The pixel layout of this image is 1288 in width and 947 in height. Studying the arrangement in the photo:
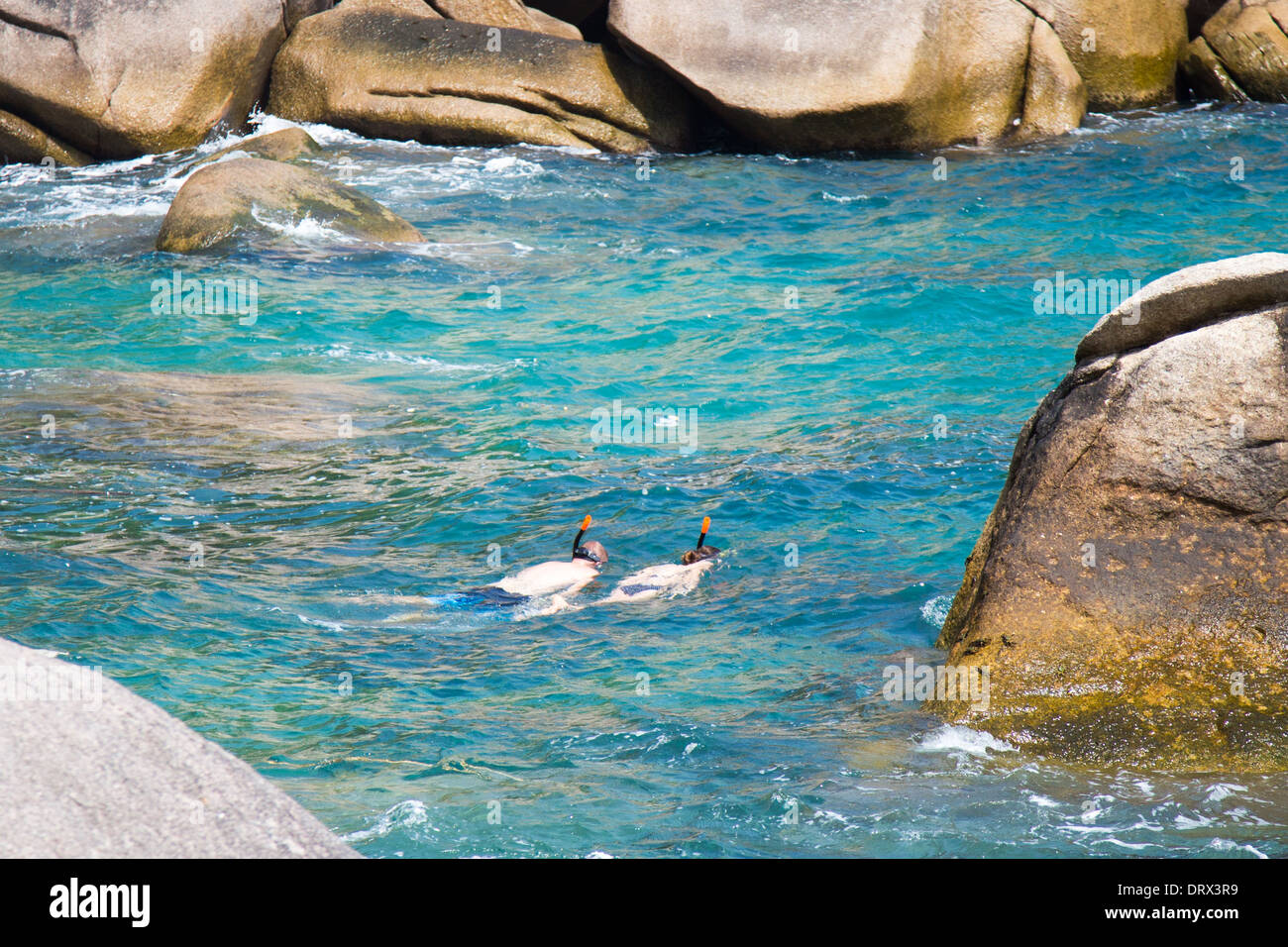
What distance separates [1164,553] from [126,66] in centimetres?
1565

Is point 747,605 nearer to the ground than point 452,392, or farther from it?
nearer to the ground

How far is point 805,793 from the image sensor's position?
199 inches

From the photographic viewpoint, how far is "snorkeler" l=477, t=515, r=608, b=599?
7.37 m

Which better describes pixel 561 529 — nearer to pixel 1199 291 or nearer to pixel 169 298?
pixel 1199 291

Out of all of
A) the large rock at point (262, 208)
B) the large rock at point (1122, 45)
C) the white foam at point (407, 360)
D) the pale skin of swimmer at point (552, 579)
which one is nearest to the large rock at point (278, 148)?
the large rock at point (262, 208)

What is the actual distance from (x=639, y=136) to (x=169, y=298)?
24.7 ft

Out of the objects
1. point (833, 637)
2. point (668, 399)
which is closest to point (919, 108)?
point (668, 399)

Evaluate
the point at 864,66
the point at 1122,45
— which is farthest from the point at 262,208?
the point at 1122,45

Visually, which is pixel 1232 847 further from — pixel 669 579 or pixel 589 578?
pixel 589 578

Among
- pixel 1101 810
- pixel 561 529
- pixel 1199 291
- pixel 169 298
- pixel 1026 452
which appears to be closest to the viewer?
pixel 1101 810

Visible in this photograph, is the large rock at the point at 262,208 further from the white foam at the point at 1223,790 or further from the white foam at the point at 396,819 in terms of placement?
the white foam at the point at 1223,790

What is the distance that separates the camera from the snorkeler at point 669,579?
754 centimetres

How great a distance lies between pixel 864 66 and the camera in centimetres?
1691
